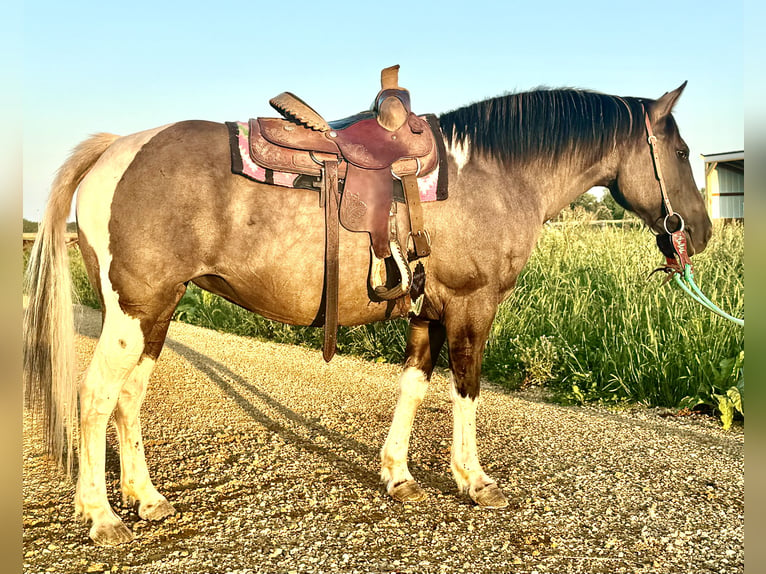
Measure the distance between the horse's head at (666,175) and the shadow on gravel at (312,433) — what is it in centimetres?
203

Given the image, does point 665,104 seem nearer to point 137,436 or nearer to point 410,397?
point 410,397

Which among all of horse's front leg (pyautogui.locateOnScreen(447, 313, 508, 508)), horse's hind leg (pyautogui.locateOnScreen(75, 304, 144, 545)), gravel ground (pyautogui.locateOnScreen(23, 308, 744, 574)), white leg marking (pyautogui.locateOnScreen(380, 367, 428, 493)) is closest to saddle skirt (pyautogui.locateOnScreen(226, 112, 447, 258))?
horse's front leg (pyautogui.locateOnScreen(447, 313, 508, 508))

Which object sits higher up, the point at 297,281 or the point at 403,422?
the point at 297,281

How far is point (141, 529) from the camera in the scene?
9.23 feet

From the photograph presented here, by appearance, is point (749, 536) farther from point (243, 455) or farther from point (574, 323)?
point (574, 323)

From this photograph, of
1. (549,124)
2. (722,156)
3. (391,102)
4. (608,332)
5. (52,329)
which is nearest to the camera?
(52,329)

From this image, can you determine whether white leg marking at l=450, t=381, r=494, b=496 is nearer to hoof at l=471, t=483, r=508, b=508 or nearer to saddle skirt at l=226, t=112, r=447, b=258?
hoof at l=471, t=483, r=508, b=508

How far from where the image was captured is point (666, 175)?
3.26m

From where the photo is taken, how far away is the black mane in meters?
3.19

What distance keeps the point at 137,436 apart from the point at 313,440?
141 centimetres

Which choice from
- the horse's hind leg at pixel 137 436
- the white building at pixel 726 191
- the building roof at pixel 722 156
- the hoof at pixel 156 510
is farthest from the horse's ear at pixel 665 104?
the white building at pixel 726 191

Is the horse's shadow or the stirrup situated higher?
the stirrup

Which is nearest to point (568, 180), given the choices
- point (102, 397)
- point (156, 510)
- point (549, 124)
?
point (549, 124)

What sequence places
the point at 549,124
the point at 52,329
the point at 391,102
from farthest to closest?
the point at 549,124 < the point at 391,102 < the point at 52,329
